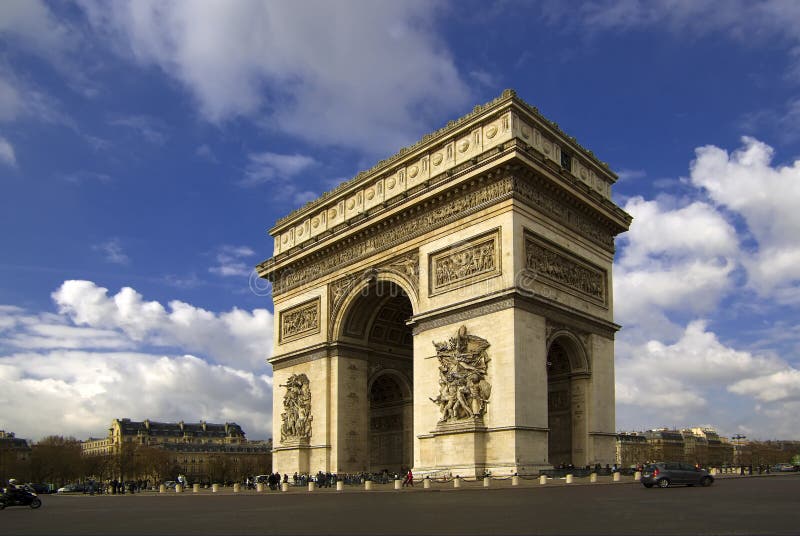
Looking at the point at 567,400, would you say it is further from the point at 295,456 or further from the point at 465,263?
the point at 295,456

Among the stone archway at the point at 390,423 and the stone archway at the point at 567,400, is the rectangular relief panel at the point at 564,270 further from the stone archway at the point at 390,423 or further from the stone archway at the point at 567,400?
the stone archway at the point at 390,423

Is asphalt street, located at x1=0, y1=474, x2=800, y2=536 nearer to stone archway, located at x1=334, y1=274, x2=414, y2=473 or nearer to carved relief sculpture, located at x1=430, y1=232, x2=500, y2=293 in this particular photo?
carved relief sculpture, located at x1=430, y1=232, x2=500, y2=293

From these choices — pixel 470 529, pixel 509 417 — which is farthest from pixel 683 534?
pixel 509 417

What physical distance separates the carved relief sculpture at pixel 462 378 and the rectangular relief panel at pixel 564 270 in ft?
12.0

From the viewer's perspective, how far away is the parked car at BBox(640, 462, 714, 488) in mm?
23734

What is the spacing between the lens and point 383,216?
33.5 m

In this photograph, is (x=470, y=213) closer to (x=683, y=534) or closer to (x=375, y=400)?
(x=375, y=400)

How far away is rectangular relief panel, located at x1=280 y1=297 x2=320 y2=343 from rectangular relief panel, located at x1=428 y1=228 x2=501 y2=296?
902 centimetres

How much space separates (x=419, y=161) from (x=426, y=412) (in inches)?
431

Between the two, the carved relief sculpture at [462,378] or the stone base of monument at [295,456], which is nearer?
the carved relief sculpture at [462,378]

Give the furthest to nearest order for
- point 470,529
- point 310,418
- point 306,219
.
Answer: point 306,219 → point 310,418 → point 470,529

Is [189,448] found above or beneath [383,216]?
beneath

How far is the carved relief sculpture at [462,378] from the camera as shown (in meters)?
27.6

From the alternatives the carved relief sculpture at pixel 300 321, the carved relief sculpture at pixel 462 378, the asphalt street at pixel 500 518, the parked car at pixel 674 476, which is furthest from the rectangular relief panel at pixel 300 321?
the asphalt street at pixel 500 518
